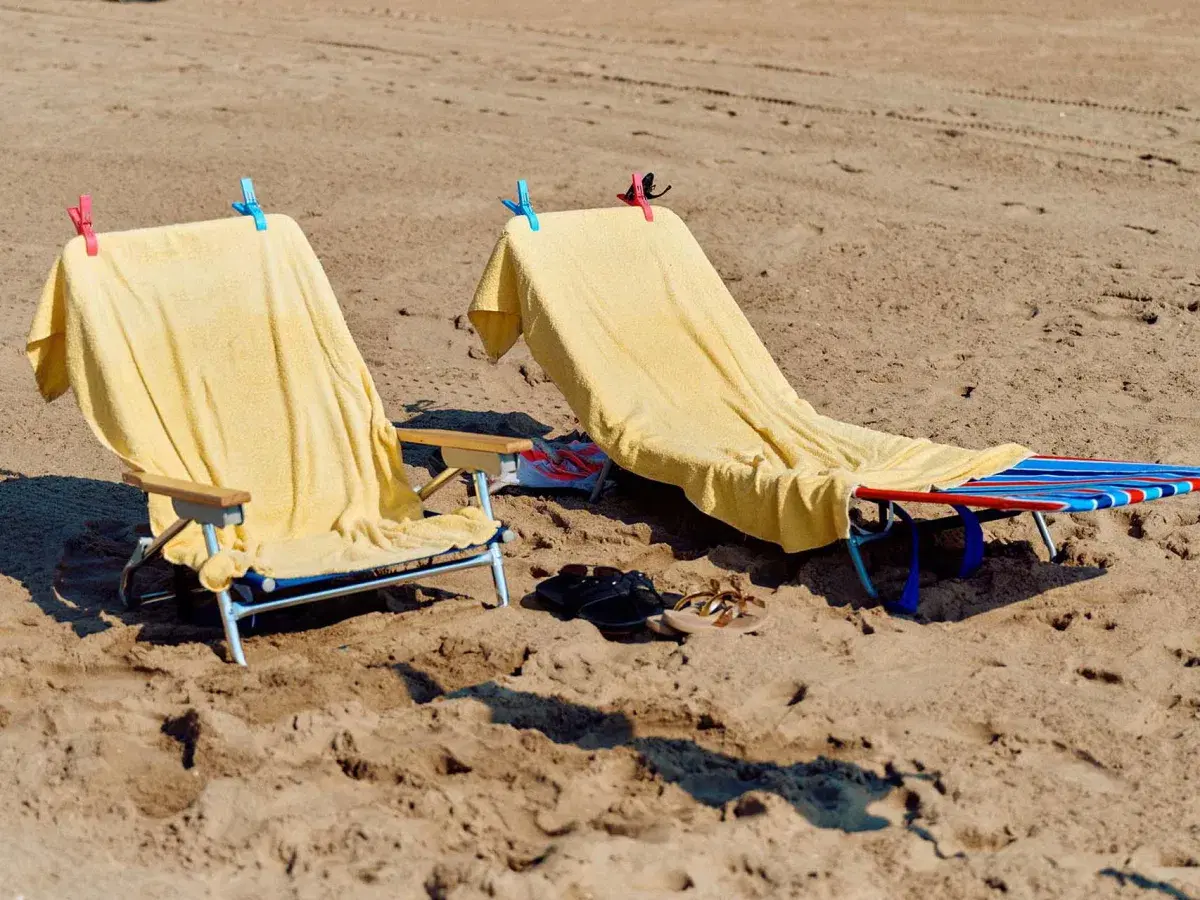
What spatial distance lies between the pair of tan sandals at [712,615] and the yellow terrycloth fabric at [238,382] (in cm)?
61

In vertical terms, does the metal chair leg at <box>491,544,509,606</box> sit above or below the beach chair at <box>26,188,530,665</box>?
below

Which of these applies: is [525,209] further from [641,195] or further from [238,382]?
[238,382]

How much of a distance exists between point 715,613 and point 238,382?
186 cm

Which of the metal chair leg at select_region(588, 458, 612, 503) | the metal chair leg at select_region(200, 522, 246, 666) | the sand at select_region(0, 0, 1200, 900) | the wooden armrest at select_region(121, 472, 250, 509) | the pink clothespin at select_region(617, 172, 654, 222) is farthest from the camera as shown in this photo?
the pink clothespin at select_region(617, 172, 654, 222)

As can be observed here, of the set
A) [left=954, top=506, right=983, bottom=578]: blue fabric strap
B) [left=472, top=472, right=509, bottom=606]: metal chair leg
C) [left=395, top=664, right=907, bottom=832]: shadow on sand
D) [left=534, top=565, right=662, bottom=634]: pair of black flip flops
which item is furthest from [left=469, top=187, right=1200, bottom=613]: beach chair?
[left=395, top=664, right=907, bottom=832]: shadow on sand

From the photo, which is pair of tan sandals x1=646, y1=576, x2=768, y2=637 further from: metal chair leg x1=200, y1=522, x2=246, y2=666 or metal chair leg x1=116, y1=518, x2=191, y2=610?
metal chair leg x1=116, y1=518, x2=191, y2=610

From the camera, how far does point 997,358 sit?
7094mm

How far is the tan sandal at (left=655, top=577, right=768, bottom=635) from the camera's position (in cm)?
451

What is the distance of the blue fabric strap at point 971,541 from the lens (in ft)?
15.6

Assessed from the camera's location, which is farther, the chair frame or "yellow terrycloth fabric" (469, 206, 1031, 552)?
"yellow terrycloth fabric" (469, 206, 1031, 552)

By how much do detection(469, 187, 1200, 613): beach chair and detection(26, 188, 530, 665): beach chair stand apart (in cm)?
79

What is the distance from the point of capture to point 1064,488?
4648 millimetres

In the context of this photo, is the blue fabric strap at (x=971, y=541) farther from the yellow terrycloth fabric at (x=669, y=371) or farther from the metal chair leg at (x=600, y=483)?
the metal chair leg at (x=600, y=483)

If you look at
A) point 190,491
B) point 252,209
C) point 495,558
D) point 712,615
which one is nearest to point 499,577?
point 495,558
